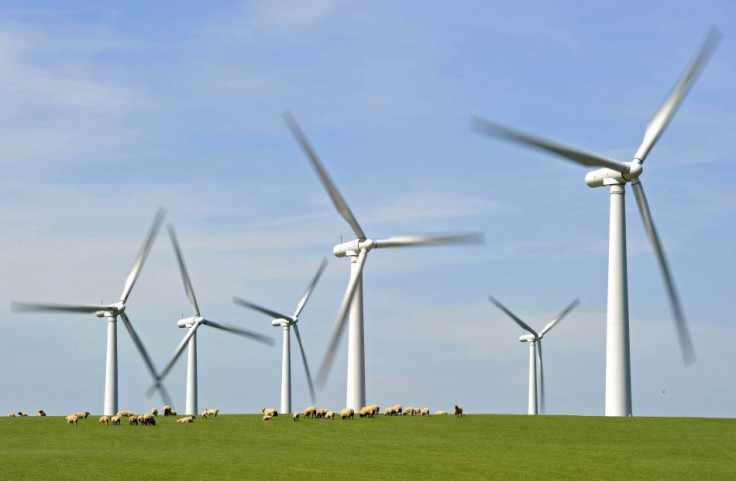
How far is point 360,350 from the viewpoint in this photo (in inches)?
3068

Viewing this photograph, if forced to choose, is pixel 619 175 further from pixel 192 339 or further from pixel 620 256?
pixel 192 339

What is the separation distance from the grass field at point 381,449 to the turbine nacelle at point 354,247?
15.7 m

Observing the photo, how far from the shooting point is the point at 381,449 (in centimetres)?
4959

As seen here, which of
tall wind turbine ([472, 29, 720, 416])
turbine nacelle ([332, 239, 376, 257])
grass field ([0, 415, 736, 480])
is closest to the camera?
grass field ([0, 415, 736, 480])

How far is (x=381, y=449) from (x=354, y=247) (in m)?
32.2

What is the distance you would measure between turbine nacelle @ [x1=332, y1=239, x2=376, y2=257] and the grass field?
51.5 ft

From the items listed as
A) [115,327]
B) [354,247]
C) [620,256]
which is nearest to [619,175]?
[620,256]

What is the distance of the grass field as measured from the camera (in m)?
40.3

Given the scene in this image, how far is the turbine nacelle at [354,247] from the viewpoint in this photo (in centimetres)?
8006

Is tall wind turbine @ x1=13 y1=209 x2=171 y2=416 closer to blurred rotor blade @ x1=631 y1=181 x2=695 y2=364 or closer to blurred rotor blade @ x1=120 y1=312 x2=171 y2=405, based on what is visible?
blurred rotor blade @ x1=120 y1=312 x2=171 y2=405

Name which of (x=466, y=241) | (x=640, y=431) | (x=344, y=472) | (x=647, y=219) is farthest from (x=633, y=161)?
(x=344, y=472)

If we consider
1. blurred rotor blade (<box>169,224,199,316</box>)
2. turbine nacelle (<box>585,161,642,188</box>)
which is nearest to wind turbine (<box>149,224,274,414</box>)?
blurred rotor blade (<box>169,224,199,316</box>)

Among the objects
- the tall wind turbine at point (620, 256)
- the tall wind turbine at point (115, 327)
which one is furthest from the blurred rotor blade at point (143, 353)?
the tall wind turbine at point (620, 256)

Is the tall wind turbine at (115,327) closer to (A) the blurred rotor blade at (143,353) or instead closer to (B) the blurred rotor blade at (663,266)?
(A) the blurred rotor blade at (143,353)
